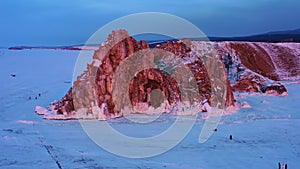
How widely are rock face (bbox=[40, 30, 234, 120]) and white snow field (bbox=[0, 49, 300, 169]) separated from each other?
88 cm

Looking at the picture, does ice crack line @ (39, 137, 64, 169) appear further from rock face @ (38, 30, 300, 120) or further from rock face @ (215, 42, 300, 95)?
rock face @ (215, 42, 300, 95)

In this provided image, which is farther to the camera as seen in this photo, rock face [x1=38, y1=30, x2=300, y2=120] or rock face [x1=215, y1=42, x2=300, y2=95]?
rock face [x1=215, y1=42, x2=300, y2=95]

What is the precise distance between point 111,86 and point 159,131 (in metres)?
3.85

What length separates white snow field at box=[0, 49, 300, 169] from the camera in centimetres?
935

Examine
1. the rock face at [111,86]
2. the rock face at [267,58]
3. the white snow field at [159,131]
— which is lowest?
the white snow field at [159,131]

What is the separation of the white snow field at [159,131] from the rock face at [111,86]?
88 cm

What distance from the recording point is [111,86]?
52.2 feet

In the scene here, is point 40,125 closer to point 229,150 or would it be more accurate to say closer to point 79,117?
point 79,117

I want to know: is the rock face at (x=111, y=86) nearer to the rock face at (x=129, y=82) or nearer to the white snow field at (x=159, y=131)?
the rock face at (x=129, y=82)

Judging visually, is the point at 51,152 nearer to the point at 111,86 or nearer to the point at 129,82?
the point at 111,86

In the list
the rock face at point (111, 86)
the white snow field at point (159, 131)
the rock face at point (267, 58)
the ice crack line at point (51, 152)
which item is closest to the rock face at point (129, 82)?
the rock face at point (111, 86)

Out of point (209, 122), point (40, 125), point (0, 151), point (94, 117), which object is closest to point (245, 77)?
point (209, 122)

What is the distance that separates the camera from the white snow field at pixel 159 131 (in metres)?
9.35

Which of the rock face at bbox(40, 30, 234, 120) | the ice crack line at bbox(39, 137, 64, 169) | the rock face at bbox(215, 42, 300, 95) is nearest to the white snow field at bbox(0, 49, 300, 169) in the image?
the ice crack line at bbox(39, 137, 64, 169)
